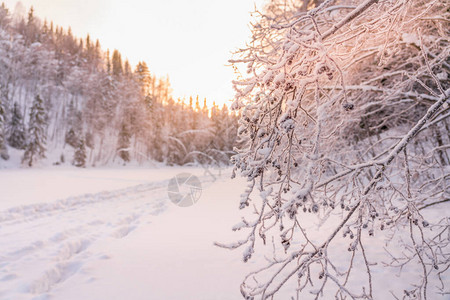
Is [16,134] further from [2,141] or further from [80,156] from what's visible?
[80,156]

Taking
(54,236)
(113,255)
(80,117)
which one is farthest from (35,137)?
(113,255)

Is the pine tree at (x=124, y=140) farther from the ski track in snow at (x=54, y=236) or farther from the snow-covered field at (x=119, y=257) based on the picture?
the snow-covered field at (x=119, y=257)

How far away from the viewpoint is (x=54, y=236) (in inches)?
213

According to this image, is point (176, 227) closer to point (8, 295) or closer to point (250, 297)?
point (8, 295)

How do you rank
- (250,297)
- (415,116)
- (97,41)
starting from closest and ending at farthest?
1. (250,297)
2. (415,116)
3. (97,41)

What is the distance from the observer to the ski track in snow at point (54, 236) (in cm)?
364

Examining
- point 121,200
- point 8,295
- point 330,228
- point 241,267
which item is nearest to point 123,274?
point 8,295

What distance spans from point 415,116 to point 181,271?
7067 millimetres

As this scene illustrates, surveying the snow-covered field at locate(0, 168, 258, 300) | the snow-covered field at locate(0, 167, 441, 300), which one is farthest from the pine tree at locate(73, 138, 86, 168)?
the snow-covered field at locate(0, 167, 441, 300)

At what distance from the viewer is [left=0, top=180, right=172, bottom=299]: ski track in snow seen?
12.0 feet

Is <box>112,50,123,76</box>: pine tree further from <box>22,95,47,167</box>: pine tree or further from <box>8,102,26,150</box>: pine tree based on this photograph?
<box>22,95,47,167</box>: pine tree

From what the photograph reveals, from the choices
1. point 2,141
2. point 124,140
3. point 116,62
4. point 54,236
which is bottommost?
point 54,236

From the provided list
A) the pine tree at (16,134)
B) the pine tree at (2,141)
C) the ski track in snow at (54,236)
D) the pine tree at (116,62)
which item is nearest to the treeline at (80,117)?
the pine tree at (16,134)

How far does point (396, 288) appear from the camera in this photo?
11.6 feet
